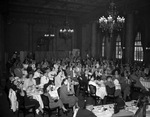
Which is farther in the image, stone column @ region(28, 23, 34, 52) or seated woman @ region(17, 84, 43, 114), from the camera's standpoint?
stone column @ region(28, 23, 34, 52)

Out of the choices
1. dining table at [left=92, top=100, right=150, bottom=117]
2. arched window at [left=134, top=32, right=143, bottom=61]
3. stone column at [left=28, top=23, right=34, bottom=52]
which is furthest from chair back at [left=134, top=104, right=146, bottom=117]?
stone column at [left=28, top=23, right=34, bottom=52]

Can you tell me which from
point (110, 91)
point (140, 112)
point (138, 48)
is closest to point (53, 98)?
point (110, 91)

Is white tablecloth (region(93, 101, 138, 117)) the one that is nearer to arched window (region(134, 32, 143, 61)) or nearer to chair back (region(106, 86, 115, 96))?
chair back (region(106, 86, 115, 96))

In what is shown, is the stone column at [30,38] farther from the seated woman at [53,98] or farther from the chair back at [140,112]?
the chair back at [140,112]

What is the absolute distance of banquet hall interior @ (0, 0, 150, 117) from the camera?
714 cm

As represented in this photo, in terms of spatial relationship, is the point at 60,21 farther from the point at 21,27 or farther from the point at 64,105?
the point at 64,105

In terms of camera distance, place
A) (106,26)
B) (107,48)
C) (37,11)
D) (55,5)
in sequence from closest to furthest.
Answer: (106,26) < (55,5) < (37,11) < (107,48)

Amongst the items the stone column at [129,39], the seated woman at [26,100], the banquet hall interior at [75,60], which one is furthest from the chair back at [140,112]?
the stone column at [129,39]

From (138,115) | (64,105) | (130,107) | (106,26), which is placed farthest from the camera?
(106,26)

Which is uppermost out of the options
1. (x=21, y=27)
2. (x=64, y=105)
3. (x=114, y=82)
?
(x=21, y=27)

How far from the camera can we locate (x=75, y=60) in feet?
70.2

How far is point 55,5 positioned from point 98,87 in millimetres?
13061

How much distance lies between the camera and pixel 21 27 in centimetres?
2481

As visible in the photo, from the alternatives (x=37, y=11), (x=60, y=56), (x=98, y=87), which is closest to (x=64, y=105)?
(x=98, y=87)
